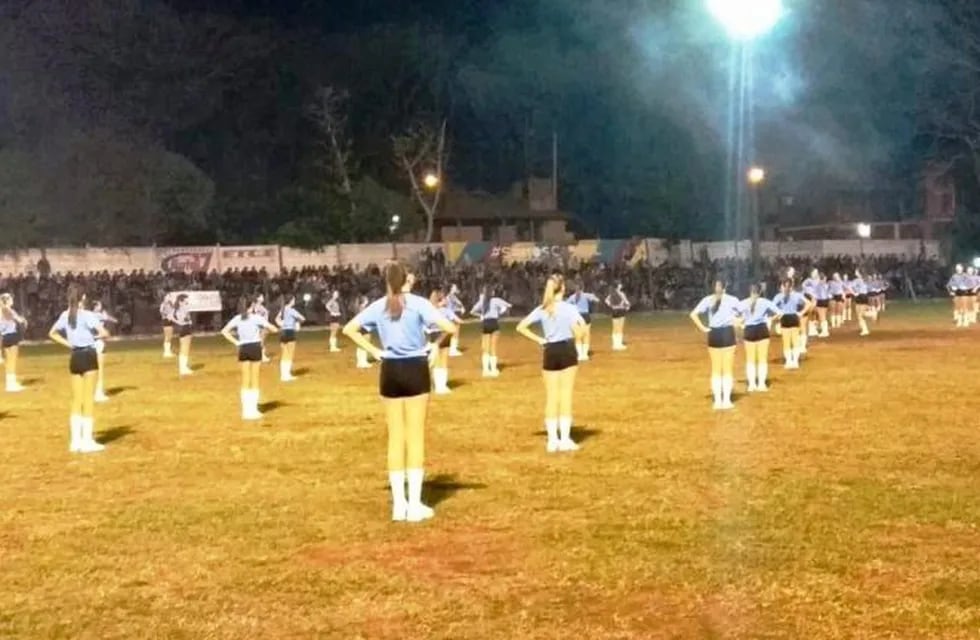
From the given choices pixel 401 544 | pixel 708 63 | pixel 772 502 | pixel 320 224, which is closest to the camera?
pixel 401 544

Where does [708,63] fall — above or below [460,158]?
above

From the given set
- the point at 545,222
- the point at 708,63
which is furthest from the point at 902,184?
the point at 545,222

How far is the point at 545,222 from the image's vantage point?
75375 millimetres

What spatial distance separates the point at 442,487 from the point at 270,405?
893 centimetres

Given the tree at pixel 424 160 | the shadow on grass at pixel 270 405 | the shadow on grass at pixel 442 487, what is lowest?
the shadow on grass at pixel 442 487

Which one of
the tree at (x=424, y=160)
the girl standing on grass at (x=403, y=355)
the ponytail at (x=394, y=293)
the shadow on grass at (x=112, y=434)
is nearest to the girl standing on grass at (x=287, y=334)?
the shadow on grass at (x=112, y=434)

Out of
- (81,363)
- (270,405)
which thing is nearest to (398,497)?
(81,363)

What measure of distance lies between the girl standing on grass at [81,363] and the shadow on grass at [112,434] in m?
1.00

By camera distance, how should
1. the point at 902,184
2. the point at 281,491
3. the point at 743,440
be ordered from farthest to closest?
the point at 902,184
the point at 743,440
the point at 281,491

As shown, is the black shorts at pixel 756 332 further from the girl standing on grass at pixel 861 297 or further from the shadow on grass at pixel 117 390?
the girl standing on grass at pixel 861 297

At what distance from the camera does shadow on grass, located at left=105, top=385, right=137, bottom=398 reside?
24641mm

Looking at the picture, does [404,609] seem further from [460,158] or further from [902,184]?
[902,184]

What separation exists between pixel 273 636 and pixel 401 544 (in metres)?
2.56

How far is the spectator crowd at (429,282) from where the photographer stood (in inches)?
1805
